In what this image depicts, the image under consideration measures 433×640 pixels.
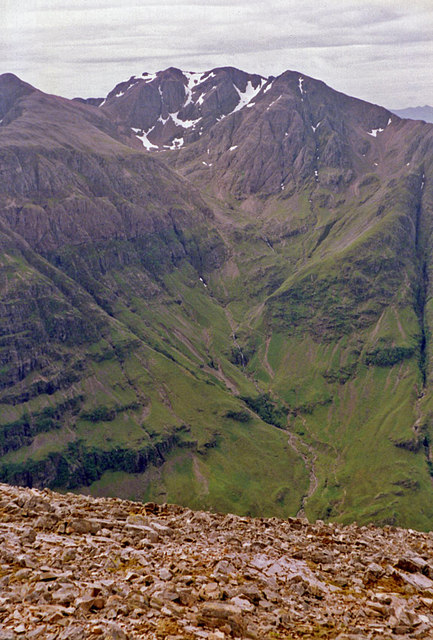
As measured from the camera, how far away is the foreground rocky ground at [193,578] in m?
28.0

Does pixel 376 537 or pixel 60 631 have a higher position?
pixel 60 631

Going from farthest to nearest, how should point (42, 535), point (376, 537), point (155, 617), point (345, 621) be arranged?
point (376, 537) < point (42, 535) < point (345, 621) < point (155, 617)

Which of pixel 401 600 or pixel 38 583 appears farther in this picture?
pixel 401 600

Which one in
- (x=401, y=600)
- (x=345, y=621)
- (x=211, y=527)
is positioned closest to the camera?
(x=345, y=621)

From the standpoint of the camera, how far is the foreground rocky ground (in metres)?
28.0

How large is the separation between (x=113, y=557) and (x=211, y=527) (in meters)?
12.0

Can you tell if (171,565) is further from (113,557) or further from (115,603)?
(115,603)

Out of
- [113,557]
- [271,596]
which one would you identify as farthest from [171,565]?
[271,596]

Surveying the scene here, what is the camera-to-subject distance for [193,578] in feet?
110

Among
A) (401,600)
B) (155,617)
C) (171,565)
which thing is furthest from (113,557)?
(401,600)

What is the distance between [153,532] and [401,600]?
1620cm

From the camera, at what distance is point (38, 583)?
3092cm

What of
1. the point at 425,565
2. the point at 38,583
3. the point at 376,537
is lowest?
the point at 376,537

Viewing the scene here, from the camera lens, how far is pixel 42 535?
39.0 metres
